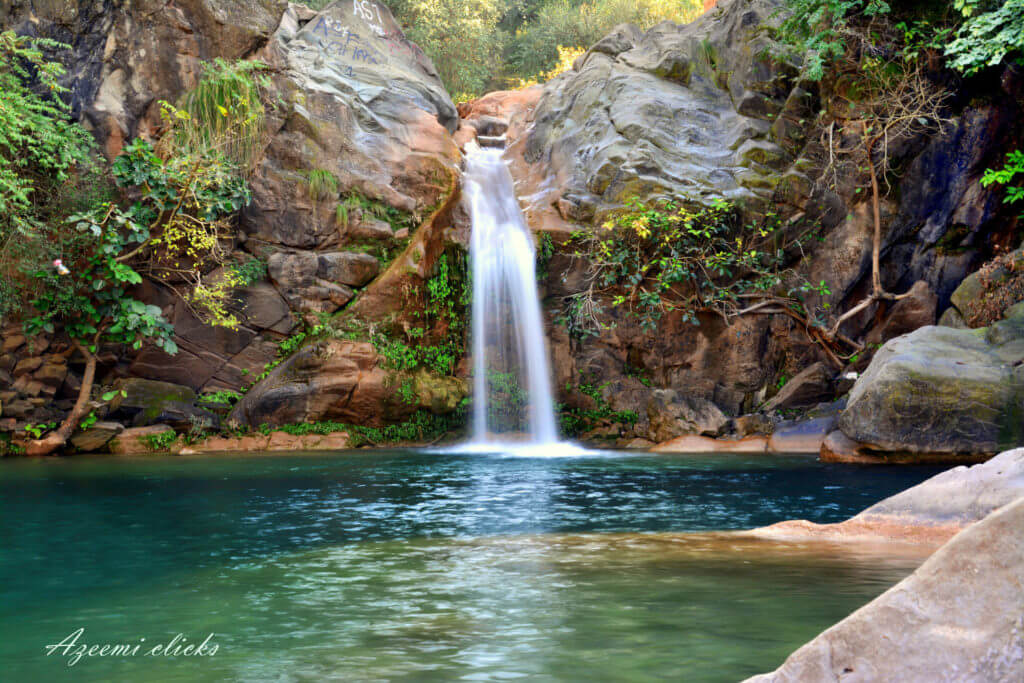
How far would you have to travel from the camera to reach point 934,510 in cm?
616

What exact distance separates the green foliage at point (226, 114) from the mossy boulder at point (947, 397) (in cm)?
1288

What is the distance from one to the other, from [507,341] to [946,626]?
586 inches

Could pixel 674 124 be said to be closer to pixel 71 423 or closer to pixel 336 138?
pixel 336 138

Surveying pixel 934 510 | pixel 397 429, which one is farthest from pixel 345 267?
pixel 934 510

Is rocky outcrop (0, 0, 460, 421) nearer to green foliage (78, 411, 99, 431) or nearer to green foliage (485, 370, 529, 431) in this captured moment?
green foliage (78, 411, 99, 431)

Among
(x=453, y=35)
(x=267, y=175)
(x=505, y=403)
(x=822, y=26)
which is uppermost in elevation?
(x=453, y=35)

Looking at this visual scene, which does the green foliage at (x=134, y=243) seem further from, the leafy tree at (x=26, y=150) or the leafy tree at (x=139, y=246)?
the leafy tree at (x=26, y=150)

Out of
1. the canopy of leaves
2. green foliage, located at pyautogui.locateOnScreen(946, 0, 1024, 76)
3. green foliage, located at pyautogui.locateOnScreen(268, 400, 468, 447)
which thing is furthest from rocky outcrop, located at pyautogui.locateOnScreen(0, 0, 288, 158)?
green foliage, located at pyautogui.locateOnScreen(946, 0, 1024, 76)

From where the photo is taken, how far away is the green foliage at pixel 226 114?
656 inches

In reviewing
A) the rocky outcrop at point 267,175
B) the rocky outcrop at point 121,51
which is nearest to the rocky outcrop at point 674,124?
the rocky outcrop at point 267,175

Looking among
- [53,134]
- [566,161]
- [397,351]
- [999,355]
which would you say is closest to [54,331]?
[53,134]

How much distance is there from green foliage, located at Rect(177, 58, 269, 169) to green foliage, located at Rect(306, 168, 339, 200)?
1254mm

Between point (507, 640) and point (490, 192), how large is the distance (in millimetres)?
16366

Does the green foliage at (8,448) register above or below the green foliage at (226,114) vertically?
below
